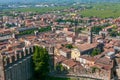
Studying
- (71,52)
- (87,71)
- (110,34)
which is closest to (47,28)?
(110,34)

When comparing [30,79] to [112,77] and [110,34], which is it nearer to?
[112,77]

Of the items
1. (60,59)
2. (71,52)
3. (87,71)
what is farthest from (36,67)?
(71,52)

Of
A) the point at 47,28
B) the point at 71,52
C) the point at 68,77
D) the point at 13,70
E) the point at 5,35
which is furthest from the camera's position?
the point at 47,28

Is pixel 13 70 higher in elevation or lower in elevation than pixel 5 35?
higher

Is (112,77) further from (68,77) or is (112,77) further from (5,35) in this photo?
(5,35)

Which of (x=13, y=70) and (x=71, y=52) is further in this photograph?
(x=71, y=52)

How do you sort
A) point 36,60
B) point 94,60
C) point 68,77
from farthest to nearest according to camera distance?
point 94,60, point 68,77, point 36,60
